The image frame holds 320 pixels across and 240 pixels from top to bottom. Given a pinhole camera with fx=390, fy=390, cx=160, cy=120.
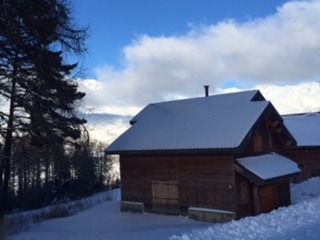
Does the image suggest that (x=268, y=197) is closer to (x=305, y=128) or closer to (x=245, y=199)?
(x=245, y=199)

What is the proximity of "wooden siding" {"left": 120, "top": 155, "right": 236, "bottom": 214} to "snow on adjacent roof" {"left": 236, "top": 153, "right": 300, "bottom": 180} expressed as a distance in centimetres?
107

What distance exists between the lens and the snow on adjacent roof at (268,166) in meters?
18.8

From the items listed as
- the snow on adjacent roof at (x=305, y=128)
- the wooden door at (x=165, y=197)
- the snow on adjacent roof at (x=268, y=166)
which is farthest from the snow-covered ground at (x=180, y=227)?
the snow on adjacent roof at (x=305, y=128)

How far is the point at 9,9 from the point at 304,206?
1254 centimetres

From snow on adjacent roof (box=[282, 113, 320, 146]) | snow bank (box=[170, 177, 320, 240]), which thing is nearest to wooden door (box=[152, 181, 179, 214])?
snow bank (box=[170, 177, 320, 240])

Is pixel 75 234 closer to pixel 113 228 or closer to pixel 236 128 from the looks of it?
pixel 113 228

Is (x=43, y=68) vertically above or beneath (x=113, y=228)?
above

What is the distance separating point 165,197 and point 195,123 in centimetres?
449

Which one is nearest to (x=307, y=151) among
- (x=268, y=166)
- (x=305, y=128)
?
(x=305, y=128)

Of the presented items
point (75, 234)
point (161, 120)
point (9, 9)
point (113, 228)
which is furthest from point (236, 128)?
point (9, 9)

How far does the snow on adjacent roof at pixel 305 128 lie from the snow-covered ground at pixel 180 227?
7.79 m

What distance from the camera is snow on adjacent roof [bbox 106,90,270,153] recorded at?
19.7 metres

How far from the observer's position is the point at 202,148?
19.2 metres

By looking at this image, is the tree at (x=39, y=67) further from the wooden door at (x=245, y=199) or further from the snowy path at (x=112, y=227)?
the wooden door at (x=245, y=199)
